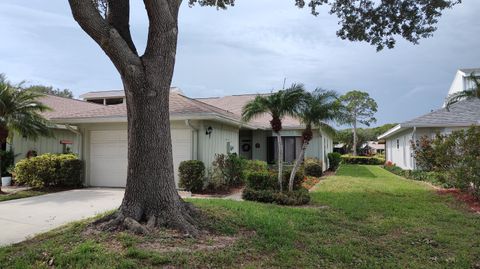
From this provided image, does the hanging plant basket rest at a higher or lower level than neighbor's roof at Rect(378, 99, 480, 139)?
lower

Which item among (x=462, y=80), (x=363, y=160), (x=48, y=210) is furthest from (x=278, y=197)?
(x=363, y=160)

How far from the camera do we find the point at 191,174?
11.9 m

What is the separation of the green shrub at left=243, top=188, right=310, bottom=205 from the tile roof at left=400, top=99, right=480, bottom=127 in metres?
10.7

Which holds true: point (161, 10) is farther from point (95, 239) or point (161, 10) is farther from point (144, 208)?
point (95, 239)

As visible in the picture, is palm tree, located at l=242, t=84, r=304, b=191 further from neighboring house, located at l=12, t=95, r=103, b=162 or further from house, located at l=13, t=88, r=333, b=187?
neighboring house, located at l=12, t=95, r=103, b=162

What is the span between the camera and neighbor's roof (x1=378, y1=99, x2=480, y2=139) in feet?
57.0

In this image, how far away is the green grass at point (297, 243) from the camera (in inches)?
182

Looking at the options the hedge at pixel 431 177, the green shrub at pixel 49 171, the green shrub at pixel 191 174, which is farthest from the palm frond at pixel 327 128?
the green shrub at pixel 49 171

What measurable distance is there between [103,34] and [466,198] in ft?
35.0

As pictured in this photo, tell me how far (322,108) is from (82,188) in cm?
919

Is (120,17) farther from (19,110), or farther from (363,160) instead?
(363,160)

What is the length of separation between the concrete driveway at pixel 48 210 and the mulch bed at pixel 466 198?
924 cm

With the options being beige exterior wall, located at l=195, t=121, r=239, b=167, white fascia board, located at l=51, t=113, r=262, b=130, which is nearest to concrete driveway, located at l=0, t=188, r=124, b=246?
white fascia board, located at l=51, t=113, r=262, b=130

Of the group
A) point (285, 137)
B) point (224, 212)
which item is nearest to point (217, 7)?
point (224, 212)
